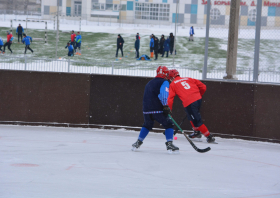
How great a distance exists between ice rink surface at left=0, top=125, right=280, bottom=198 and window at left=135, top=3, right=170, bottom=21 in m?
44.4

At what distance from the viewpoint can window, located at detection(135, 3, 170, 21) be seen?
5250 cm

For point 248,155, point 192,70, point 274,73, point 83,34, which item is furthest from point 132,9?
point 248,155

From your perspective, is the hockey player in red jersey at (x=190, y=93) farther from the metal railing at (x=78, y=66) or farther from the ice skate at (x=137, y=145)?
the metal railing at (x=78, y=66)

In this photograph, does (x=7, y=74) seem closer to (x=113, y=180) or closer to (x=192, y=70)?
(x=113, y=180)

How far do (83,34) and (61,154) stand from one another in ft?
126

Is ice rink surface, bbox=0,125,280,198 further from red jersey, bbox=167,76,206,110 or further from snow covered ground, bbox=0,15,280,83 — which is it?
snow covered ground, bbox=0,15,280,83

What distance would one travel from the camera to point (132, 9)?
173 feet

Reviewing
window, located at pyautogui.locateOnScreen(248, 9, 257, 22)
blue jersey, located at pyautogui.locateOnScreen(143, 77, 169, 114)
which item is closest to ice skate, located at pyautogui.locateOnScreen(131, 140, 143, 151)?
blue jersey, located at pyautogui.locateOnScreen(143, 77, 169, 114)

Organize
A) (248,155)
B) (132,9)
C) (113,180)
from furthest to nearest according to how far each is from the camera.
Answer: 1. (132,9)
2. (248,155)
3. (113,180)

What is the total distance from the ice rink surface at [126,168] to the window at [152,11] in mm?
44418

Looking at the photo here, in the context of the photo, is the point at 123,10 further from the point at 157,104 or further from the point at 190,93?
the point at 157,104

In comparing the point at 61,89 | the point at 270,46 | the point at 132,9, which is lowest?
the point at 61,89

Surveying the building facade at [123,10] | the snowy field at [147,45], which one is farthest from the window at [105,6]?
the snowy field at [147,45]

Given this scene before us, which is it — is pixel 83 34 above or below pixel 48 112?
above
